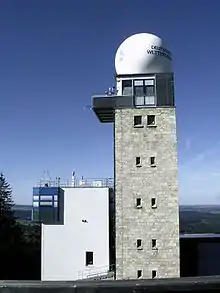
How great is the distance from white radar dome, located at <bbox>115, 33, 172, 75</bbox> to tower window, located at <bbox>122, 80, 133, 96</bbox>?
1.90ft

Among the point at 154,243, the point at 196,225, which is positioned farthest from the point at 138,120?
the point at 196,225

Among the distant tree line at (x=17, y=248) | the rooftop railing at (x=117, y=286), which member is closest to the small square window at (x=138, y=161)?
the distant tree line at (x=17, y=248)

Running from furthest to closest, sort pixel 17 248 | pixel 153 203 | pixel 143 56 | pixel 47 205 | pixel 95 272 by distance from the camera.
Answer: pixel 17 248, pixel 47 205, pixel 95 272, pixel 143 56, pixel 153 203

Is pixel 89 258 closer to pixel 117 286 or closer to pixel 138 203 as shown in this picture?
pixel 138 203

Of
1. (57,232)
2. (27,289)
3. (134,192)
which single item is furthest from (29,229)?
(27,289)

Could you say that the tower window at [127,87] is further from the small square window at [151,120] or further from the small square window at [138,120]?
the small square window at [151,120]

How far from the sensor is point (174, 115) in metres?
24.6

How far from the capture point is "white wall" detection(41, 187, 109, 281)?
27.2 metres

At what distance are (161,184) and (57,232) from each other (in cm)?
809

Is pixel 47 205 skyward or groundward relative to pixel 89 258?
skyward

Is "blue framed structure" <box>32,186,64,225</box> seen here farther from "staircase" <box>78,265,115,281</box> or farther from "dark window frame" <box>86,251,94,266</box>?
"staircase" <box>78,265,115,281</box>

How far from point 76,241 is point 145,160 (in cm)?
764

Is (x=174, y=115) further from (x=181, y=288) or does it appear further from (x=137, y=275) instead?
(x=181, y=288)

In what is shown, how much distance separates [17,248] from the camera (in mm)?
45000
